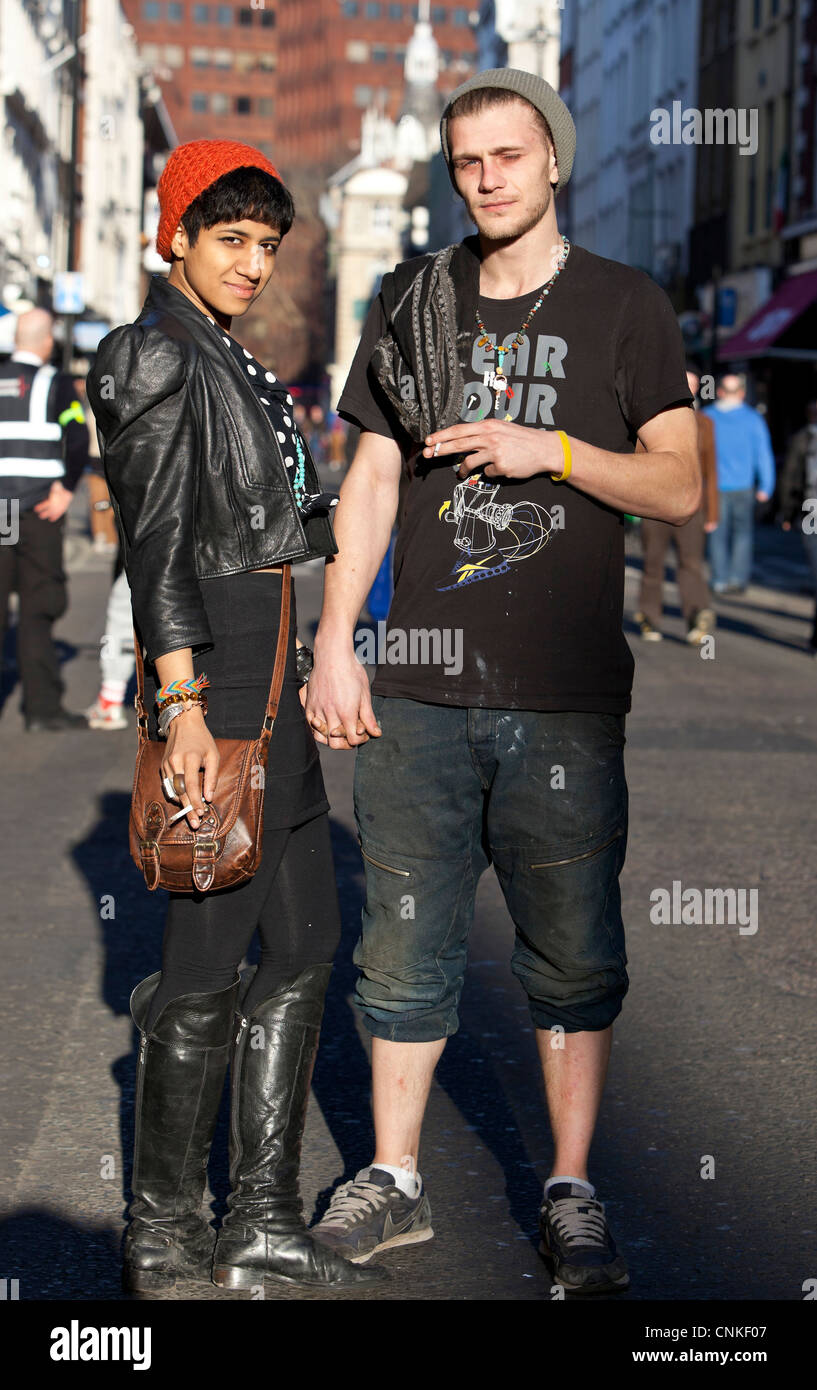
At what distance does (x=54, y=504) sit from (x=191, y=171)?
7227 mm

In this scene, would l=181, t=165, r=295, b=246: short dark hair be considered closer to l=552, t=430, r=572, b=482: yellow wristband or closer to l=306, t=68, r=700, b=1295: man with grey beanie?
l=306, t=68, r=700, b=1295: man with grey beanie

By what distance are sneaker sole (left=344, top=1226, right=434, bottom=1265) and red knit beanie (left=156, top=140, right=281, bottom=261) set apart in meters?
1.79

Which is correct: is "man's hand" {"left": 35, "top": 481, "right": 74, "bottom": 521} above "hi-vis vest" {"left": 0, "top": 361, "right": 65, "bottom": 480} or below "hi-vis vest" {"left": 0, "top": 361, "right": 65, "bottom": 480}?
below

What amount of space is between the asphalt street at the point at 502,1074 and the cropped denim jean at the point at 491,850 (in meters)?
0.50

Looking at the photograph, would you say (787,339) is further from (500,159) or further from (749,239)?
(500,159)

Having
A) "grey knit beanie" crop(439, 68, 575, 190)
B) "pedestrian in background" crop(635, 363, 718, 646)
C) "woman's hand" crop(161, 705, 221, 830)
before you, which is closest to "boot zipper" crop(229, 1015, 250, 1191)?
"woman's hand" crop(161, 705, 221, 830)

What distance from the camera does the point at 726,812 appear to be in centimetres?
838

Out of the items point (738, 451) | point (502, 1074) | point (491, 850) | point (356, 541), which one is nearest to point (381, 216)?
point (738, 451)

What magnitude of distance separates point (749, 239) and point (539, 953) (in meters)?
38.8

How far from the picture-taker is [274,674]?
3.48m

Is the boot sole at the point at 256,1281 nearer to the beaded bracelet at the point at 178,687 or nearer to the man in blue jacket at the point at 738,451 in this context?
the beaded bracelet at the point at 178,687

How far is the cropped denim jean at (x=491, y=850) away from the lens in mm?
3611

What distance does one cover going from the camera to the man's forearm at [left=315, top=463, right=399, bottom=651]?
367 cm

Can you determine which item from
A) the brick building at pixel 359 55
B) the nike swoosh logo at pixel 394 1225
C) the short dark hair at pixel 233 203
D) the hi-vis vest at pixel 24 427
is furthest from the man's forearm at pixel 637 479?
the brick building at pixel 359 55
